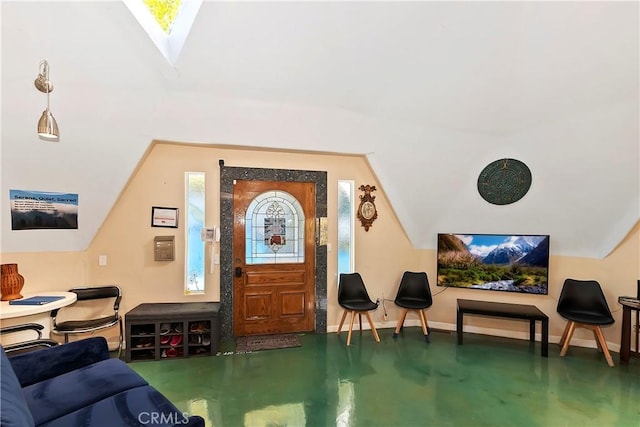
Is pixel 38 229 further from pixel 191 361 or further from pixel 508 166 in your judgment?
pixel 508 166

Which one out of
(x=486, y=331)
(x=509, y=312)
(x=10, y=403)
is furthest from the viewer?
(x=486, y=331)

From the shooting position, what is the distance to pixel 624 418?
2.40 metres

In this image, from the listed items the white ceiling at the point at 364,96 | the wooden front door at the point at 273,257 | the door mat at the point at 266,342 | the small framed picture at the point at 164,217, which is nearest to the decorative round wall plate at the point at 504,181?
the white ceiling at the point at 364,96

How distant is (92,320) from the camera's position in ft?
10.4

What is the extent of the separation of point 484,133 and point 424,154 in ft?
2.34

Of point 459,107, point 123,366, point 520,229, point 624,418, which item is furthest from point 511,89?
point 123,366

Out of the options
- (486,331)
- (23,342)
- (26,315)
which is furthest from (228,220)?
A: (486,331)

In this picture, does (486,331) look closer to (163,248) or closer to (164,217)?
(163,248)

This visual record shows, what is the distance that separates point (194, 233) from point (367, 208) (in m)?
2.36

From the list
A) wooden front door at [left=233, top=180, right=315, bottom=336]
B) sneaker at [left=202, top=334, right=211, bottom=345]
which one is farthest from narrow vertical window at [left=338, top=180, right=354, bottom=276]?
sneaker at [left=202, top=334, right=211, bottom=345]

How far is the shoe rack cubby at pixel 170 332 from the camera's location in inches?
129

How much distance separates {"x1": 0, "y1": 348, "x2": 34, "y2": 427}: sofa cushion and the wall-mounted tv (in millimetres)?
4303

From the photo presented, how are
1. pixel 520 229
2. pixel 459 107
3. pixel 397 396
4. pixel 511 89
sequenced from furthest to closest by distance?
pixel 520 229
pixel 459 107
pixel 511 89
pixel 397 396

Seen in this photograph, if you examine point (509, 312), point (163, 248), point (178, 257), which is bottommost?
point (509, 312)
